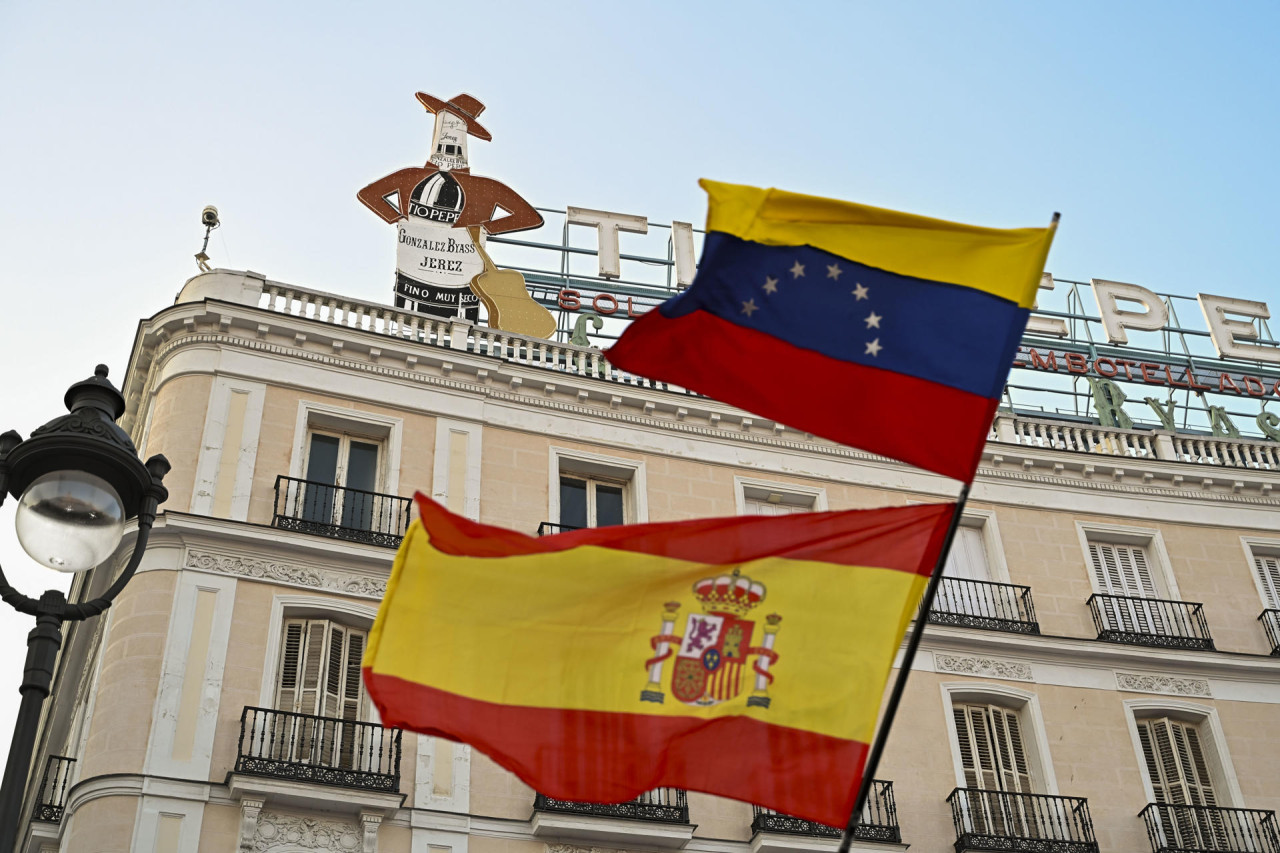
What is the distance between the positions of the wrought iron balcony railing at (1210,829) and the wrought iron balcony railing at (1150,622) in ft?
10.1

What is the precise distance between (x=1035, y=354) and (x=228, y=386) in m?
19.9

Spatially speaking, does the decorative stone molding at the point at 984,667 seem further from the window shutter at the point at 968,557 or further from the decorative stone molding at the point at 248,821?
the decorative stone molding at the point at 248,821

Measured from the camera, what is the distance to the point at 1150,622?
89.7 ft

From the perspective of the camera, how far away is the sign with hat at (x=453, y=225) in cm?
2964

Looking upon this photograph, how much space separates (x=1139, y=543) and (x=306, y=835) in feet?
55.5

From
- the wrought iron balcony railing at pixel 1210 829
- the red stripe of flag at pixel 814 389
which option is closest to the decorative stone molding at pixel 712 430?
the wrought iron balcony railing at pixel 1210 829

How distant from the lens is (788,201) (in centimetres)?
1313

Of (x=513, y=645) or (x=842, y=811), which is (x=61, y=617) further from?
(x=842, y=811)

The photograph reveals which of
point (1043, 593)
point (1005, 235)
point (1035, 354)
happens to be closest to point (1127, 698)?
point (1043, 593)

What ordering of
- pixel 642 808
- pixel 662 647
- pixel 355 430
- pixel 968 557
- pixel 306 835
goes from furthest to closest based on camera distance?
pixel 968 557 → pixel 355 430 → pixel 642 808 → pixel 306 835 → pixel 662 647

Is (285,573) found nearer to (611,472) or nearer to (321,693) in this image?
(321,693)

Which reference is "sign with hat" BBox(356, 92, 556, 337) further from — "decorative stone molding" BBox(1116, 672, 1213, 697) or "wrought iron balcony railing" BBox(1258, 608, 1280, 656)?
"wrought iron balcony railing" BBox(1258, 608, 1280, 656)

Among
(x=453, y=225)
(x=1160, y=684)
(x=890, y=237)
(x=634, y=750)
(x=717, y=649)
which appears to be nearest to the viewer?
(x=634, y=750)

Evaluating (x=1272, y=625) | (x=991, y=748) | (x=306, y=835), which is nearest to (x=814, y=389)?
(x=306, y=835)
